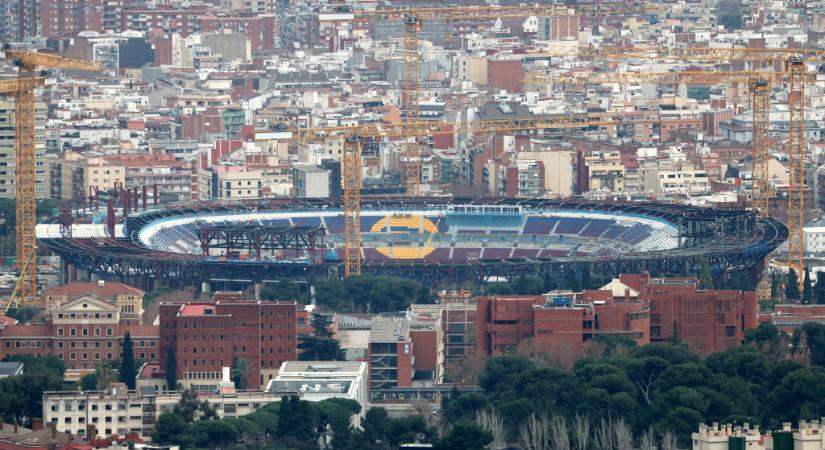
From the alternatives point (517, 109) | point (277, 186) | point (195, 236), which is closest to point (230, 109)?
point (517, 109)

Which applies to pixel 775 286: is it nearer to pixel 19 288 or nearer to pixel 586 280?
pixel 586 280

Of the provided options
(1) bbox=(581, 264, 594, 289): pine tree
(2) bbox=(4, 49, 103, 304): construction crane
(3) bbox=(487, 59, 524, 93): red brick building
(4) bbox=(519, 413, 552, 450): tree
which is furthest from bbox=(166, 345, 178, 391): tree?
(3) bbox=(487, 59, 524, 93): red brick building

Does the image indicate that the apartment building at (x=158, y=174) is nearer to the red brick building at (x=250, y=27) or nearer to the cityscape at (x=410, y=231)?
the cityscape at (x=410, y=231)

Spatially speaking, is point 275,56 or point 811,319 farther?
point 275,56

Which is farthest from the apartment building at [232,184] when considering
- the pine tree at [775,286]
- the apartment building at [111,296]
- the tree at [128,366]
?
the tree at [128,366]

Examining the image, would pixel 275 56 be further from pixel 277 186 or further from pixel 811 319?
pixel 811 319

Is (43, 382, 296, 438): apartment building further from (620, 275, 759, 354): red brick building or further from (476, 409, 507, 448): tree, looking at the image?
(620, 275, 759, 354): red brick building

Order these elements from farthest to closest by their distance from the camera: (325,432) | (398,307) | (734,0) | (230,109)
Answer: (734,0), (230,109), (398,307), (325,432)
